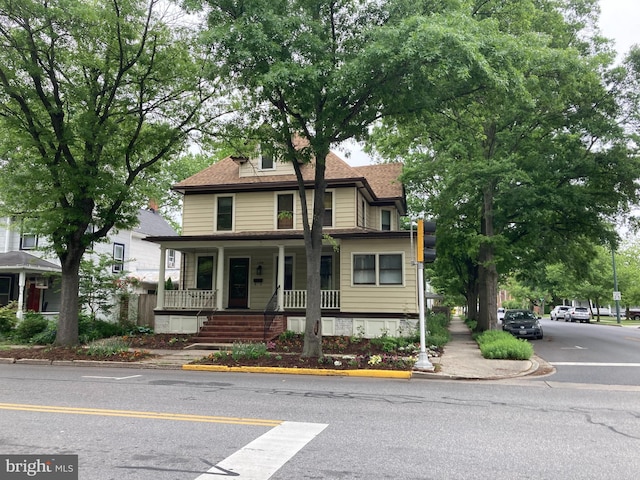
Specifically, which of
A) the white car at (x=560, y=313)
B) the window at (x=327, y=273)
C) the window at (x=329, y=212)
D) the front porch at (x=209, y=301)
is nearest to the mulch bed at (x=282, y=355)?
the front porch at (x=209, y=301)

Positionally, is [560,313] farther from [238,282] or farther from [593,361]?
[238,282]

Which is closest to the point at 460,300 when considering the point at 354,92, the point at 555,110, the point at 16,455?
the point at 555,110

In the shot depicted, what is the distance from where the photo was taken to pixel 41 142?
14242 millimetres

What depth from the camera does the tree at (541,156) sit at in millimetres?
17594

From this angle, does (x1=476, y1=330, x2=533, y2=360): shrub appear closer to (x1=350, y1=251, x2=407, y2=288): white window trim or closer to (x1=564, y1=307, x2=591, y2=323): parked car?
(x1=350, y1=251, x2=407, y2=288): white window trim

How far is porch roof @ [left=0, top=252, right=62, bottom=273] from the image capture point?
71.6 feet

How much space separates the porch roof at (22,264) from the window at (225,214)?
8475 millimetres

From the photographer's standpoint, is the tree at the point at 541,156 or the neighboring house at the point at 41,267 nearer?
the tree at the point at 541,156

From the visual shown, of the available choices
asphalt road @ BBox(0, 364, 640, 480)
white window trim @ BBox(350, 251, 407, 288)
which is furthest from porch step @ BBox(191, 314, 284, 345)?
asphalt road @ BBox(0, 364, 640, 480)

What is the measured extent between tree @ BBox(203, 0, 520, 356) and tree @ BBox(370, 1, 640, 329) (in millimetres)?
4795

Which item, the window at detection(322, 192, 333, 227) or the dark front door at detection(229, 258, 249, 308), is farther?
the dark front door at detection(229, 258, 249, 308)

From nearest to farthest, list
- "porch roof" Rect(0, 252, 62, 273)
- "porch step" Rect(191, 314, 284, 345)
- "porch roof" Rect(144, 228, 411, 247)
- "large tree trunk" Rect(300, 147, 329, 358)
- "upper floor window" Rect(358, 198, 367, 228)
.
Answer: "large tree trunk" Rect(300, 147, 329, 358) → "porch step" Rect(191, 314, 284, 345) → "porch roof" Rect(144, 228, 411, 247) → "upper floor window" Rect(358, 198, 367, 228) → "porch roof" Rect(0, 252, 62, 273)

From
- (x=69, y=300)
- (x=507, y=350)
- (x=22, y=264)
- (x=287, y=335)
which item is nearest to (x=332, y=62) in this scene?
(x=507, y=350)

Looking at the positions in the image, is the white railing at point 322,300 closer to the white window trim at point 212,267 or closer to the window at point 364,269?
the window at point 364,269
